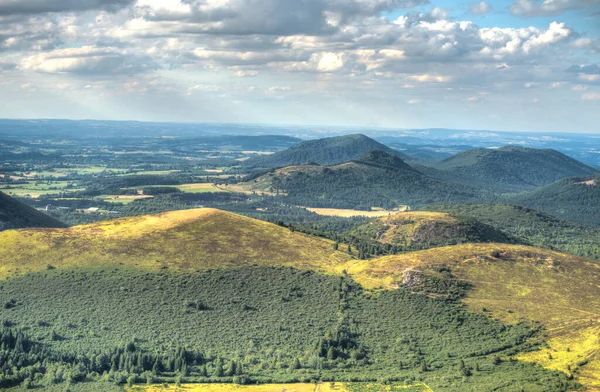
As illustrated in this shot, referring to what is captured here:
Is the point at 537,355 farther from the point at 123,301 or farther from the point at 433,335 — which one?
the point at 123,301

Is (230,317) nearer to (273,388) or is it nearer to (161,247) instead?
(273,388)

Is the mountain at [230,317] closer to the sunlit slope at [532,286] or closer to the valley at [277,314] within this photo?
the valley at [277,314]

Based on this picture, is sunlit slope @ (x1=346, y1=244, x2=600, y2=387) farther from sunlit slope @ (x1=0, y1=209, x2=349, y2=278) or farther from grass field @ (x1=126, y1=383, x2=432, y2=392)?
grass field @ (x1=126, y1=383, x2=432, y2=392)

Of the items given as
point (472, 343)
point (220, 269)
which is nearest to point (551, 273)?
point (472, 343)

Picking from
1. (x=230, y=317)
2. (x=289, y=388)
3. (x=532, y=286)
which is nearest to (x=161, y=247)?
(x=230, y=317)

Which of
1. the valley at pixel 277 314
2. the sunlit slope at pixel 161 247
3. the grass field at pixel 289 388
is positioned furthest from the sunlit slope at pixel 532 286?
the grass field at pixel 289 388

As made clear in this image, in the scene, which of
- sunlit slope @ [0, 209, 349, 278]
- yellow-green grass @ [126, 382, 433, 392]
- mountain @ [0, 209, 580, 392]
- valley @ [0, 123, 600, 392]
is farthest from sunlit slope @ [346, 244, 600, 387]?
yellow-green grass @ [126, 382, 433, 392]
